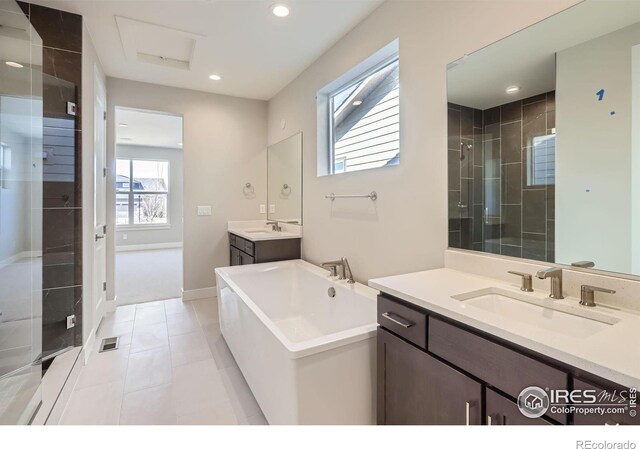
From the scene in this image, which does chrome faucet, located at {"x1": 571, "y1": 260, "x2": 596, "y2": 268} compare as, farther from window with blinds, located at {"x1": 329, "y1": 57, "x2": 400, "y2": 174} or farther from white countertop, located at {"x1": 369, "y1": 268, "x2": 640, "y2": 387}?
window with blinds, located at {"x1": 329, "y1": 57, "x2": 400, "y2": 174}

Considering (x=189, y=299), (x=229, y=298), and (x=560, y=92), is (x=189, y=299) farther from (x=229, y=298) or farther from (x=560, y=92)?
(x=560, y=92)

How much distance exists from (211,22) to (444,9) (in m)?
1.75

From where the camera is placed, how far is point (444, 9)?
1739 millimetres

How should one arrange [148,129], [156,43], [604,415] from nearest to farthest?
[604,415] → [156,43] → [148,129]

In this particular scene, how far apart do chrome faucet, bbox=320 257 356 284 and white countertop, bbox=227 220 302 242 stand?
96cm

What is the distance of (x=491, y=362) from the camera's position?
3.09 ft

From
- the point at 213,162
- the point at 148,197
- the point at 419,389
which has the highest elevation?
the point at 213,162

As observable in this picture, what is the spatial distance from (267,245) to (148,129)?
4.53m

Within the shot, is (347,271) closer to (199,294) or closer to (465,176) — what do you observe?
(465,176)

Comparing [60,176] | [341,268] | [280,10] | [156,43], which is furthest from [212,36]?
[341,268]

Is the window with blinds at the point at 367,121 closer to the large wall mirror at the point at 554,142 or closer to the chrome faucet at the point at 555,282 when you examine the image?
the large wall mirror at the point at 554,142

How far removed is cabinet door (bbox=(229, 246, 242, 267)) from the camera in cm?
378

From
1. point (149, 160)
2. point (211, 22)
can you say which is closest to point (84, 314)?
point (211, 22)

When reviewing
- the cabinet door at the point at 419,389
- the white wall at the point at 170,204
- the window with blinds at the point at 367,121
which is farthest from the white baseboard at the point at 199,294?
the white wall at the point at 170,204
